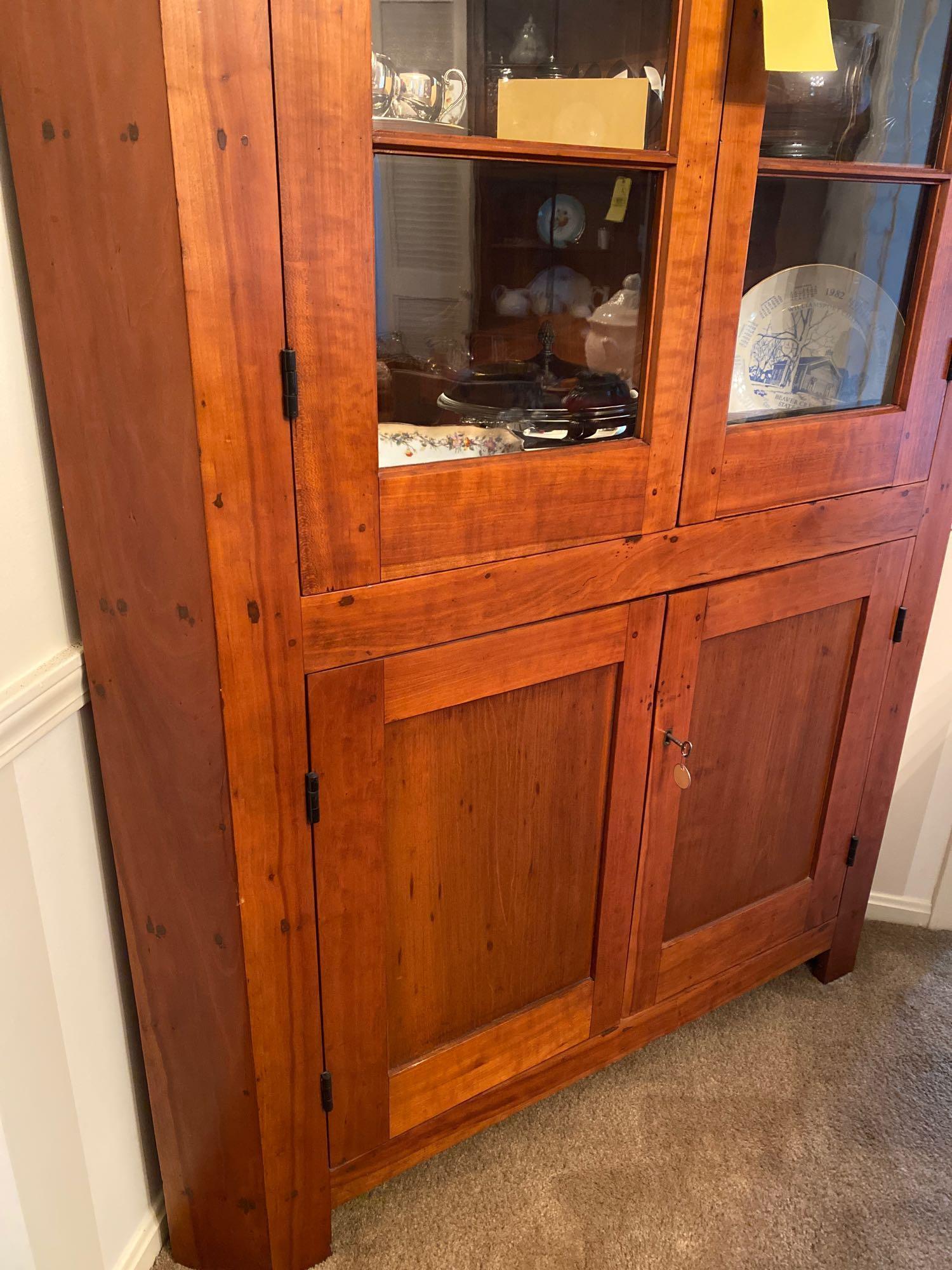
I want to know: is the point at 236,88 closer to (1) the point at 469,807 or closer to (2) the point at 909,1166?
(1) the point at 469,807

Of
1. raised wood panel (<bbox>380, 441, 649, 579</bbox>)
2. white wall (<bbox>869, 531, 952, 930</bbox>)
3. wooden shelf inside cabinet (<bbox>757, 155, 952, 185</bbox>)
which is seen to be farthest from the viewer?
white wall (<bbox>869, 531, 952, 930</bbox>)

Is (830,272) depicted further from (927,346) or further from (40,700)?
(40,700)

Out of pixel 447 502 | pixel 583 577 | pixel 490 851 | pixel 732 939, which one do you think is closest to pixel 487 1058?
pixel 490 851

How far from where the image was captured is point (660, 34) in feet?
3.13

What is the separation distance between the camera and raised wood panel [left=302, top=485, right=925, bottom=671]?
37.2 inches

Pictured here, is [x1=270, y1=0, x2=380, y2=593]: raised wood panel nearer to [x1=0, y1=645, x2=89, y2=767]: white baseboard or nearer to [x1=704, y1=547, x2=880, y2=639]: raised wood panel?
[x1=0, y1=645, x2=89, y2=767]: white baseboard

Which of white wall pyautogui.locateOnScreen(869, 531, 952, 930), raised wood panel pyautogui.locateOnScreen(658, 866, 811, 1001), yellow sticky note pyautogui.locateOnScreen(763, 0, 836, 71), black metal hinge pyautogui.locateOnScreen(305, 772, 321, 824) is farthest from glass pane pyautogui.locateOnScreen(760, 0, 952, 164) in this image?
raised wood panel pyautogui.locateOnScreen(658, 866, 811, 1001)

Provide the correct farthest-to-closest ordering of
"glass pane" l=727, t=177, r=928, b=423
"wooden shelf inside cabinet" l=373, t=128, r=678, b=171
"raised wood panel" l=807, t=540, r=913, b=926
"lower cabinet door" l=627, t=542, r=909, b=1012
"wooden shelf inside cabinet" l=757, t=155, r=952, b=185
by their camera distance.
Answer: "raised wood panel" l=807, t=540, r=913, b=926 → "lower cabinet door" l=627, t=542, r=909, b=1012 → "glass pane" l=727, t=177, r=928, b=423 → "wooden shelf inside cabinet" l=757, t=155, r=952, b=185 → "wooden shelf inside cabinet" l=373, t=128, r=678, b=171

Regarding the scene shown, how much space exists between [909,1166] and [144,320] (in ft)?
4.89

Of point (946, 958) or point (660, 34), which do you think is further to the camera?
point (946, 958)

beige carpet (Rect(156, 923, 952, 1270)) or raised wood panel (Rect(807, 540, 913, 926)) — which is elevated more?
raised wood panel (Rect(807, 540, 913, 926))

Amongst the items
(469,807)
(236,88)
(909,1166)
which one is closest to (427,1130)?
(469,807)

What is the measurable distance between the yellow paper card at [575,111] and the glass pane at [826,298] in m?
0.23

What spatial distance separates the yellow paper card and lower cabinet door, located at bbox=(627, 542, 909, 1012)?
1.72 feet
